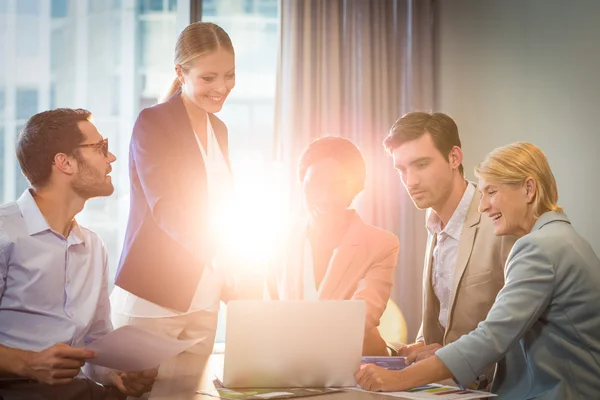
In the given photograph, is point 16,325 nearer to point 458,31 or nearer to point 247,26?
point 247,26

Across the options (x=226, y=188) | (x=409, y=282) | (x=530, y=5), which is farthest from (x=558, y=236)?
(x=409, y=282)

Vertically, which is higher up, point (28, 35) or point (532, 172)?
point (28, 35)

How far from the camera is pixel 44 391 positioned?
1556 millimetres

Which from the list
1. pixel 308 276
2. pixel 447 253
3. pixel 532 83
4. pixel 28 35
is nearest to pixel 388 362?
pixel 447 253

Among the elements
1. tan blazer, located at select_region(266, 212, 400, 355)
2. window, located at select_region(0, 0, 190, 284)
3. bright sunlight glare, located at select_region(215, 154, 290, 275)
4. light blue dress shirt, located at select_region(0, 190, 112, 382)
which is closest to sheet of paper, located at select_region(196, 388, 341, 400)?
light blue dress shirt, located at select_region(0, 190, 112, 382)

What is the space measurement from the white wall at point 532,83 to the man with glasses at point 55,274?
6.50ft

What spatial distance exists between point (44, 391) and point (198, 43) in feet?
4.05

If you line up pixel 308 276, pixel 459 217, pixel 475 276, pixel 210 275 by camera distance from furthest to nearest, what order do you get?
pixel 308 276 < pixel 210 275 < pixel 459 217 < pixel 475 276

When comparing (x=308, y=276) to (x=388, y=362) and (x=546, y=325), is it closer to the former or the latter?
(x=388, y=362)

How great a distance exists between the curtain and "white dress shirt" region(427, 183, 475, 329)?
186 centimetres

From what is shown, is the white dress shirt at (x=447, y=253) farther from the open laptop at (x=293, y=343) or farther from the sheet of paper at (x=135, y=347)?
the sheet of paper at (x=135, y=347)

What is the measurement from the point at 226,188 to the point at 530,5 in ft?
6.18

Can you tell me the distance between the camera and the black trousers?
5.06ft

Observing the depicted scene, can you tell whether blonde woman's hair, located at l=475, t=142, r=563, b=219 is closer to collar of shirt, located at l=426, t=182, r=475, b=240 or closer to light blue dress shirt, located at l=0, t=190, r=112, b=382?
collar of shirt, located at l=426, t=182, r=475, b=240
